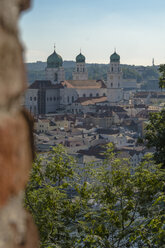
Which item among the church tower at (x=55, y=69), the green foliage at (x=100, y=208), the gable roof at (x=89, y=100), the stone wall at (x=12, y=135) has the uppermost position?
the church tower at (x=55, y=69)

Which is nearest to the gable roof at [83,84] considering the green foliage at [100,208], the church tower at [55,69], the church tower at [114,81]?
the church tower at [55,69]

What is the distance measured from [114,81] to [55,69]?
394 inches

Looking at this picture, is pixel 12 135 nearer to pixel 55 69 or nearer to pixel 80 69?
pixel 55 69

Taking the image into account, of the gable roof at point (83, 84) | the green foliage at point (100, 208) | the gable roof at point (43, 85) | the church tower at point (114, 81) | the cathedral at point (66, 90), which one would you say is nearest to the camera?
the green foliage at point (100, 208)

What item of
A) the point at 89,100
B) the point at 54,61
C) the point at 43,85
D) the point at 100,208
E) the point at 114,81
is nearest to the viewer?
the point at 100,208

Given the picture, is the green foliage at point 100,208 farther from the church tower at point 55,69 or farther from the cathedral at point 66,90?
the church tower at point 55,69

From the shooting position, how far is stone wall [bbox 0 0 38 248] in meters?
0.74

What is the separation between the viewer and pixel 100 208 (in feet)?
16.8

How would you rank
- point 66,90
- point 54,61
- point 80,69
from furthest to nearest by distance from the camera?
1. point 80,69
2. point 54,61
3. point 66,90

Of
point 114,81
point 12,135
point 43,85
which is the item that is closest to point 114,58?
point 114,81

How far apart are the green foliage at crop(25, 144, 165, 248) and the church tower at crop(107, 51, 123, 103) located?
70345 mm

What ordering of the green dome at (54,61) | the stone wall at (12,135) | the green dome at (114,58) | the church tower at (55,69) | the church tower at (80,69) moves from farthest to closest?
the church tower at (80,69), the green dome at (114,58), the green dome at (54,61), the church tower at (55,69), the stone wall at (12,135)

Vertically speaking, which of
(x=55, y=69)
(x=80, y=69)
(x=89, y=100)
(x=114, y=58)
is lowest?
(x=89, y=100)

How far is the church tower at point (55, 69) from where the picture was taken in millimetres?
76250
